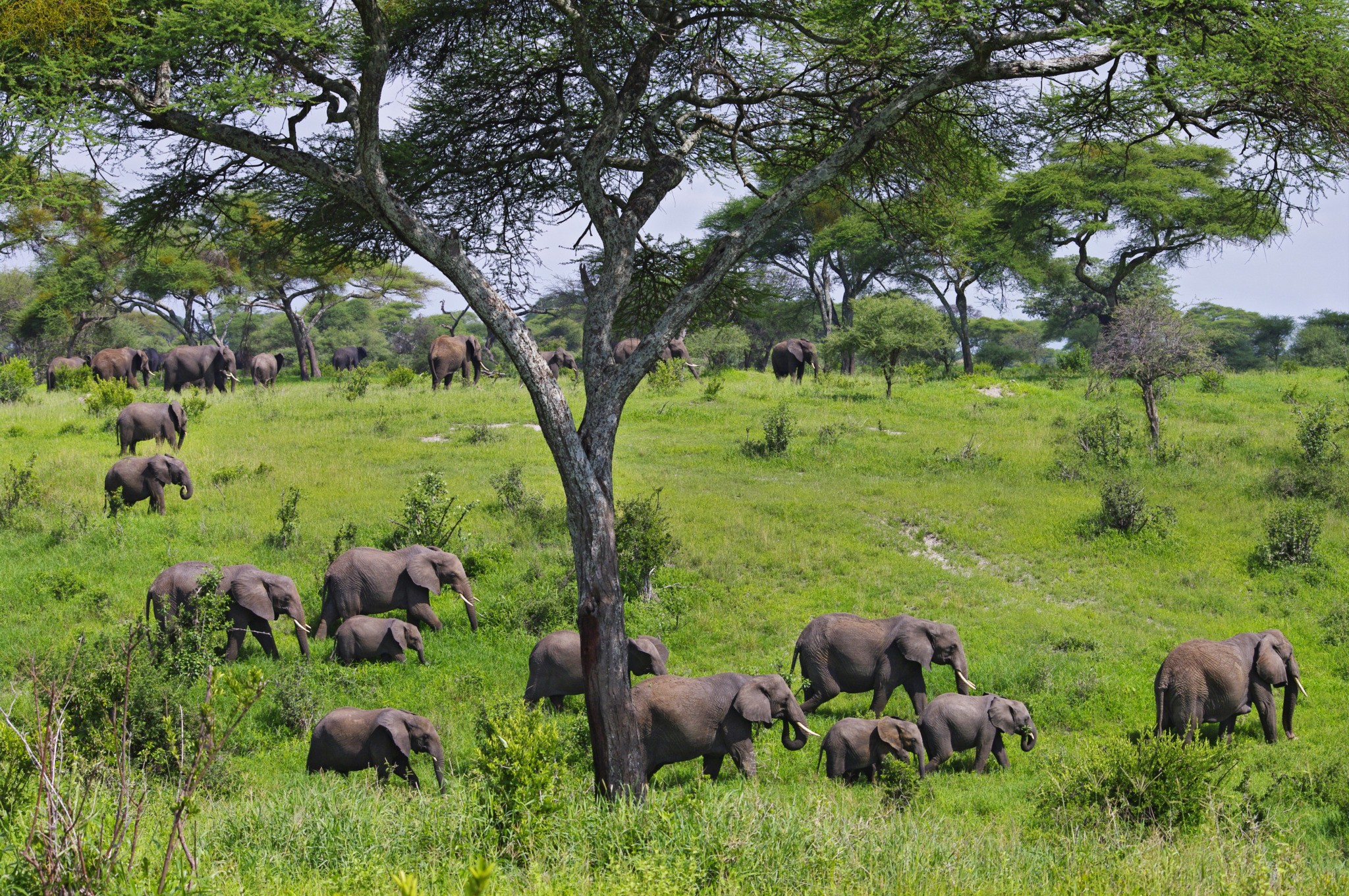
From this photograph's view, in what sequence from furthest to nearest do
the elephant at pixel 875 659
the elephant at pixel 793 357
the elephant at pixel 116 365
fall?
the elephant at pixel 793 357, the elephant at pixel 116 365, the elephant at pixel 875 659

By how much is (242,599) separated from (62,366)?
31.6 meters

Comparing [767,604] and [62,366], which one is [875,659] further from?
[62,366]

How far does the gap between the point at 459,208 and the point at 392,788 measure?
22.8 feet

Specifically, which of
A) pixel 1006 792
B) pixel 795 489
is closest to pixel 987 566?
pixel 795 489

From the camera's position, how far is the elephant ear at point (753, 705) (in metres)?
9.24

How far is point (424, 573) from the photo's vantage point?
530 inches

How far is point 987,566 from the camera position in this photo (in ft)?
→ 54.0

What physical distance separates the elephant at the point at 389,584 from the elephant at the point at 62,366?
27.4 m

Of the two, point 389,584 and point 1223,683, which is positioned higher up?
point 389,584

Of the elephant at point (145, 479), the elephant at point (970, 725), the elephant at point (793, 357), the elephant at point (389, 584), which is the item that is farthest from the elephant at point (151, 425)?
the elephant at point (793, 357)

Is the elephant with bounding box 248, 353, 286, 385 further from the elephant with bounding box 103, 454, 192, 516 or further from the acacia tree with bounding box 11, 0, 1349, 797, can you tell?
the acacia tree with bounding box 11, 0, 1349, 797

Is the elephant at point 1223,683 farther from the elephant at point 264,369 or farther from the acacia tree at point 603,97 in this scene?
the elephant at point 264,369

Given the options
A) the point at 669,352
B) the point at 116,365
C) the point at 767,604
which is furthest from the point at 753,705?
the point at 116,365

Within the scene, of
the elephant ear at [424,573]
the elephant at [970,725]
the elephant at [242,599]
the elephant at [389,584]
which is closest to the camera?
the elephant at [970,725]
